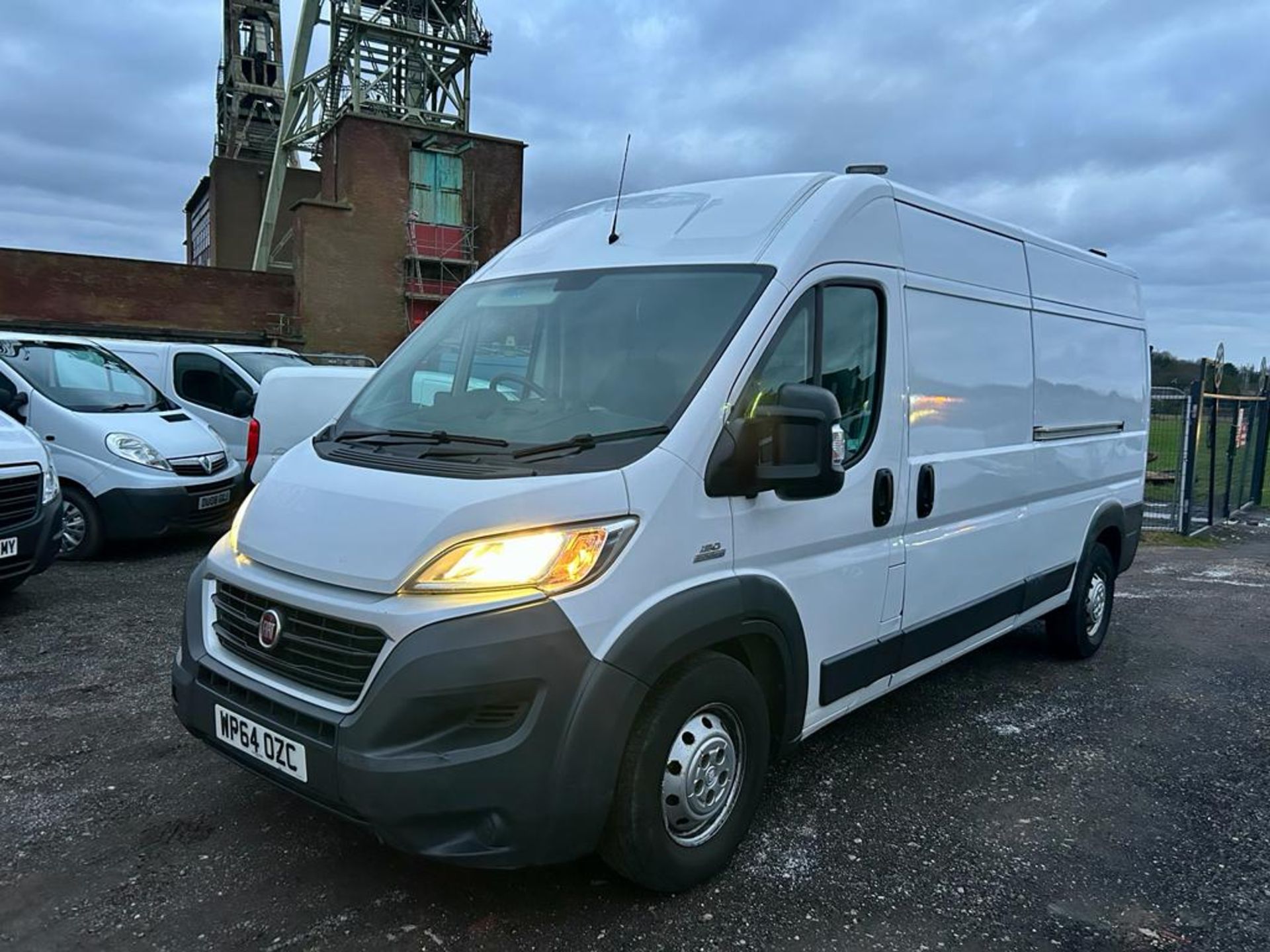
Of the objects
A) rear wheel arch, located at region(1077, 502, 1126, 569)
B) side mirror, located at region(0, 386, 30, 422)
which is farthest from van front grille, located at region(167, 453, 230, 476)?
rear wheel arch, located at region(1077, 502, 1126, 569)

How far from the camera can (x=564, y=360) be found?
11.0ft

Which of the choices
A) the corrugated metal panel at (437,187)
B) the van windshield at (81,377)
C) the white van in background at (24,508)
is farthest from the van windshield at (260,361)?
the corrugated metal panel at (437,187)

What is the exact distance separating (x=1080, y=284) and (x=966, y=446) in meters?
1.95

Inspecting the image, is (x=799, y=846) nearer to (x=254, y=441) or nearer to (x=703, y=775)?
(x=703, y=775)

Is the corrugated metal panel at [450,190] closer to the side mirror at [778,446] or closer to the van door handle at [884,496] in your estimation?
the van door handle at [884,496]

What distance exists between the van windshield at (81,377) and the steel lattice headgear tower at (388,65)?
20.4 meters

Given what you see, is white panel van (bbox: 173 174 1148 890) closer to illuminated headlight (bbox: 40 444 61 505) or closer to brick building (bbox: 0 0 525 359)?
illuminated headlight (bbox: 40 444 61 505)

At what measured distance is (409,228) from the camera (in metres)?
27.3

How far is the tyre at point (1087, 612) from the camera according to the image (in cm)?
567

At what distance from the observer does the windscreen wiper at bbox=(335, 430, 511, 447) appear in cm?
301

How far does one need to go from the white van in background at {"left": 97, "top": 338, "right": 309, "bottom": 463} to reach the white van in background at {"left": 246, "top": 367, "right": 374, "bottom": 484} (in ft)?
6.67

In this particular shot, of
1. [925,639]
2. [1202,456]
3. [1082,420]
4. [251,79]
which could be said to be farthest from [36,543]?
[251,79]

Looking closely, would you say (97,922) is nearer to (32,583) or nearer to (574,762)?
(574,762)

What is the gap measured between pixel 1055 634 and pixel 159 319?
24.2m
